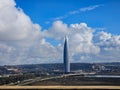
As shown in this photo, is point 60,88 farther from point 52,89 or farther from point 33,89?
point 33,89

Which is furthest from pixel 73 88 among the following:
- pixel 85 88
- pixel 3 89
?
pixel 3 89

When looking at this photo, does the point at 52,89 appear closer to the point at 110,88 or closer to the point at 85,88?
the point at 85,88

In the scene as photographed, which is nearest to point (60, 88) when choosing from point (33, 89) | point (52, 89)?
point (52, 89)

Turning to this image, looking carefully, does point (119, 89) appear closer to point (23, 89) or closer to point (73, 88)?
point (73, 88)

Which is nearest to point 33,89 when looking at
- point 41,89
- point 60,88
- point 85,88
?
point 41,89

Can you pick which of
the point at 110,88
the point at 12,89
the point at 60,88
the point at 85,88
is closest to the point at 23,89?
the point at 12,89

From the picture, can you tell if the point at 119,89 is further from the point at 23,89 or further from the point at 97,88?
the point at 23,89
